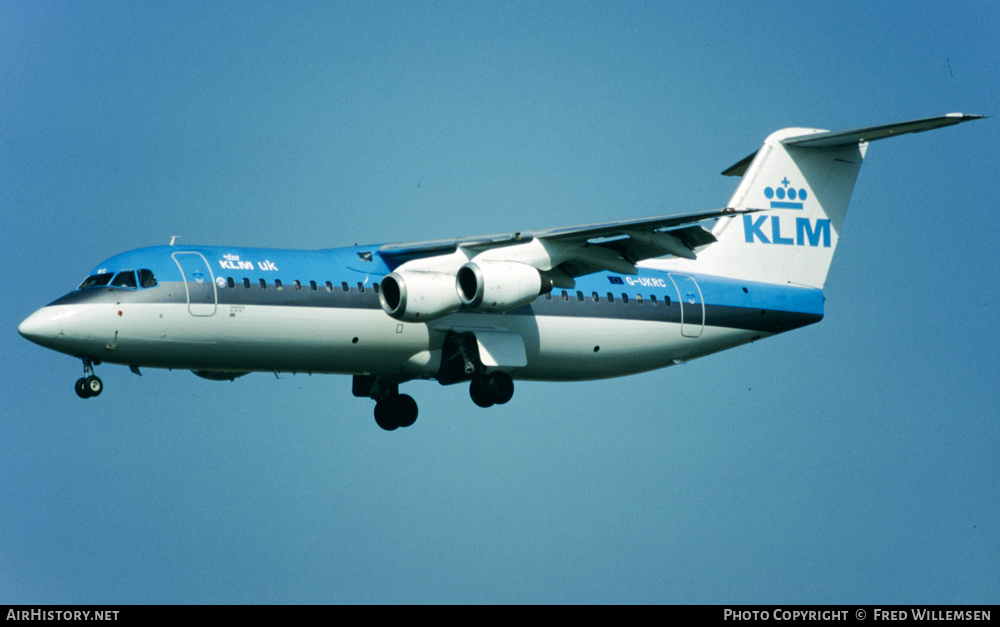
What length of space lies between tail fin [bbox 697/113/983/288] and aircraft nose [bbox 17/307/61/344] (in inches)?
456

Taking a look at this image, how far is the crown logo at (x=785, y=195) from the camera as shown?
90.7ft

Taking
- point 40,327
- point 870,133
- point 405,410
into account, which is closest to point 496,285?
point 405,410

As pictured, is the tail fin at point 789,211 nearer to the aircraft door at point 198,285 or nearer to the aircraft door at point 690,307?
the aircraft door at point 690,307

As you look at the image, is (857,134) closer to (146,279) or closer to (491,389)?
(491,389)

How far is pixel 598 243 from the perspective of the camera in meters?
23.6

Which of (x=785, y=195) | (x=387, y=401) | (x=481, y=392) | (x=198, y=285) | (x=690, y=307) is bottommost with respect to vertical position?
(x=481, y=392)

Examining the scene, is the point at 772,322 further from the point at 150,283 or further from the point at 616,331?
the point at 150,283

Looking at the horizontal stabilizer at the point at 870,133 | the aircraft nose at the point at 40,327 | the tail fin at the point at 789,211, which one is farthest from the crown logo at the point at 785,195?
the aircraft nose at the point at 40,327

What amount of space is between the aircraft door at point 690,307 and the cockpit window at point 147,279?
30.6 feet

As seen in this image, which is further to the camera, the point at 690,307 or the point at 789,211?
the point at 789,211

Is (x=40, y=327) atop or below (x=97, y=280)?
below

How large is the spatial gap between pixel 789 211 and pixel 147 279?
39.8ft
